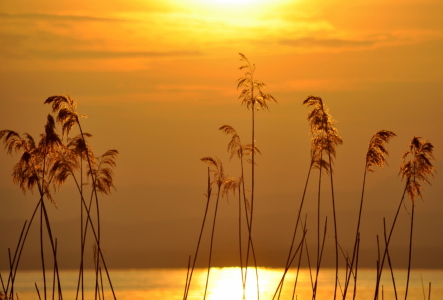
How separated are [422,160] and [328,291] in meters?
34.1

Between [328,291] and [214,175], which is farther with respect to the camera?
[328,291]

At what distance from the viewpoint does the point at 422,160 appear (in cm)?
1046

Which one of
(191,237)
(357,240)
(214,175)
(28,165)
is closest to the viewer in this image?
(28,165)

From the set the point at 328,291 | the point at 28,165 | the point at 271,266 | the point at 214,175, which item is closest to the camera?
the point at 28,165

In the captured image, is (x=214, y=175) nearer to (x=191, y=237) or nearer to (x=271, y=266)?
(x=271, y=266)

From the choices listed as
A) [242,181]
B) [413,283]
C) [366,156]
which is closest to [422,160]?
[366,156]

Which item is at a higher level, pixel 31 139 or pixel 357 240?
pixel 31 139

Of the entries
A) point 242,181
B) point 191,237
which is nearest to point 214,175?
point 242,181

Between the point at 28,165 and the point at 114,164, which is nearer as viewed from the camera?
the point at 28,165

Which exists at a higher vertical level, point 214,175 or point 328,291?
point 214,175

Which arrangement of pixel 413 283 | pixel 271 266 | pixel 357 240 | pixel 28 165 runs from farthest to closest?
pixel 271 266, pixel 413 283, pixel 357 240, pixel 28 165

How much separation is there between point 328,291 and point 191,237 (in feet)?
209

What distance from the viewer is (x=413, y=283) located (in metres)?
47.6

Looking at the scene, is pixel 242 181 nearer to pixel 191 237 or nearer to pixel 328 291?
pixel 328 291
